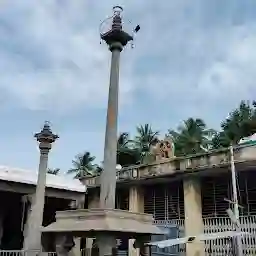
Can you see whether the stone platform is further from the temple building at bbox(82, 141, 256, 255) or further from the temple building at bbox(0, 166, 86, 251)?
the temple building at bbox(0, 166, 86, 251)

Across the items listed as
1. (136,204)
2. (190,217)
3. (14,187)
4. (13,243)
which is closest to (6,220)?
(13,243)

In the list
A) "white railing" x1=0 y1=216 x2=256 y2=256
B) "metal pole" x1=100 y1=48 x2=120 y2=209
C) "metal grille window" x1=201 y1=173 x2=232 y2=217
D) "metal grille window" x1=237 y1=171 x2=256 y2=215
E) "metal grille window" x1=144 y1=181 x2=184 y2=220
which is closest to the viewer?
"metal pole" x1=100 y1=48 x2=120 y2=209

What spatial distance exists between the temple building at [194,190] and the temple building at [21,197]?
2524 mm

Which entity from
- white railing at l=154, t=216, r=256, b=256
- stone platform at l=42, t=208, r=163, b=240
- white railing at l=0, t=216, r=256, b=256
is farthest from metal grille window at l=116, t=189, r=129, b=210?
stone platform at l=42, t=208, r=163, b=240

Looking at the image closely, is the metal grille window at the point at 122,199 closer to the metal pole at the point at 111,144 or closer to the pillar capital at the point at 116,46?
the metal pole at the point at 111,144

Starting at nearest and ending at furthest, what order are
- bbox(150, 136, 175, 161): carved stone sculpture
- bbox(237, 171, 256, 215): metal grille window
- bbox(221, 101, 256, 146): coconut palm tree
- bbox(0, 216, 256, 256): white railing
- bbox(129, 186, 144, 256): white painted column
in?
bbox(0, 216, 256, 256): white railing
bbox(237, 171, 256, 215): metal grille window
bbox(150, 136, 175, 161): carved stone sculpture
bbox(129, 186, 144, 256): white painted column
bbox(221, 101, 256, 146): coconut palm tree

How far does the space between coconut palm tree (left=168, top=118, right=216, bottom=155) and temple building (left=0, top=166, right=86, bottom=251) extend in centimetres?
1125

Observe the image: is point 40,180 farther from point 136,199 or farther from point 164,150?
point 164,150

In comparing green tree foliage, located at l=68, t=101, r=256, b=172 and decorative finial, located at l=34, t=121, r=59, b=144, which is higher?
green tree foliage, located at l=68, t=101, r=256, b=172

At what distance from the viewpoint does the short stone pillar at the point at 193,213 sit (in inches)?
608

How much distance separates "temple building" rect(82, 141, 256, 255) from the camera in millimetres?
15203

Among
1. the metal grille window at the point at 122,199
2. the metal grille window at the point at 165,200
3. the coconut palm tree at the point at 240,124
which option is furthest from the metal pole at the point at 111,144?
the coconut palm tree at the point at 240,124

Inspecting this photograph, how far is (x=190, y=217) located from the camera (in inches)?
630

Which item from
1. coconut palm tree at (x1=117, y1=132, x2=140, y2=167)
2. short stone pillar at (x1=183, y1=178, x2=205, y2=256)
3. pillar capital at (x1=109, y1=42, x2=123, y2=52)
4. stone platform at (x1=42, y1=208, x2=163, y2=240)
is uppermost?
coconut palm tree at (x1=117, y1=132, x2=140, y2=167)
